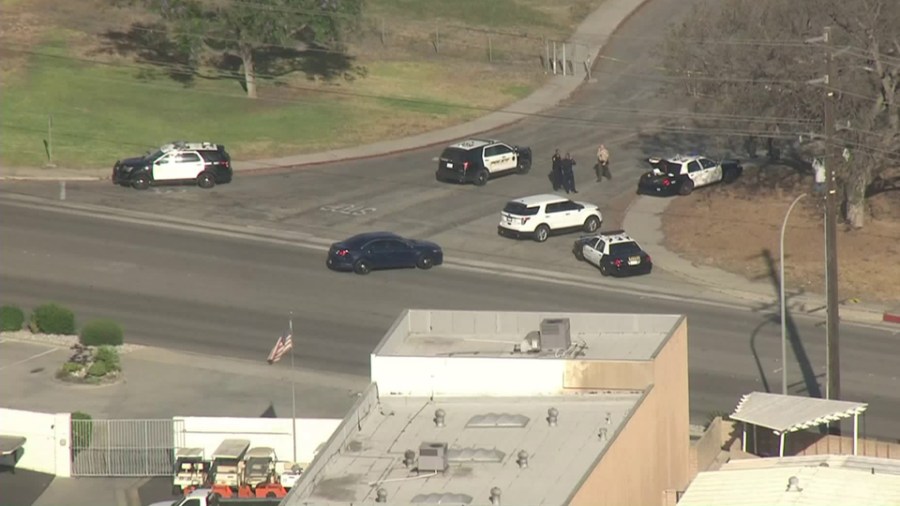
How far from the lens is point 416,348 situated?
1614 inches

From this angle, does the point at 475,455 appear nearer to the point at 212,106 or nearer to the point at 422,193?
the point at 422,193

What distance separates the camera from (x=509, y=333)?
139ft

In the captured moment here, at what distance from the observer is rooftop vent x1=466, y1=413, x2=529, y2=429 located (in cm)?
3659

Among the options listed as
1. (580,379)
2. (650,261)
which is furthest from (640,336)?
(650,261)

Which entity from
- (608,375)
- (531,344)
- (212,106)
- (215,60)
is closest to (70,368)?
(531,344)

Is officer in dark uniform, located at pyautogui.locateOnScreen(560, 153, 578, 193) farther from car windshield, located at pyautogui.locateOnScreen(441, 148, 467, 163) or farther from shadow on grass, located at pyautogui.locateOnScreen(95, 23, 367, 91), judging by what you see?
shadow on grass, located at pyautogui.locateOnScreen(95, 23, 367, 91)

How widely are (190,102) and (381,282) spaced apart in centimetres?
2528

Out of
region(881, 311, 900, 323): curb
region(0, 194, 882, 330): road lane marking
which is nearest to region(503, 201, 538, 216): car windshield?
region(0, 194, 882, 330): road lane marking

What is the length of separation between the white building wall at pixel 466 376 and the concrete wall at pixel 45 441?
11.6 metres

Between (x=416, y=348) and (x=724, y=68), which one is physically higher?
(x=724, y=68)

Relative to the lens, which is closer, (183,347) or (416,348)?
(416,348)

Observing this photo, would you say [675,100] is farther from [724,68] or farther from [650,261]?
[650,261]

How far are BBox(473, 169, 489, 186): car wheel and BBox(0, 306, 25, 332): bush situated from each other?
23411 mm

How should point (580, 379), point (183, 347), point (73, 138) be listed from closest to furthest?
point (580, 379), point (183, 347), point (73, 138)
